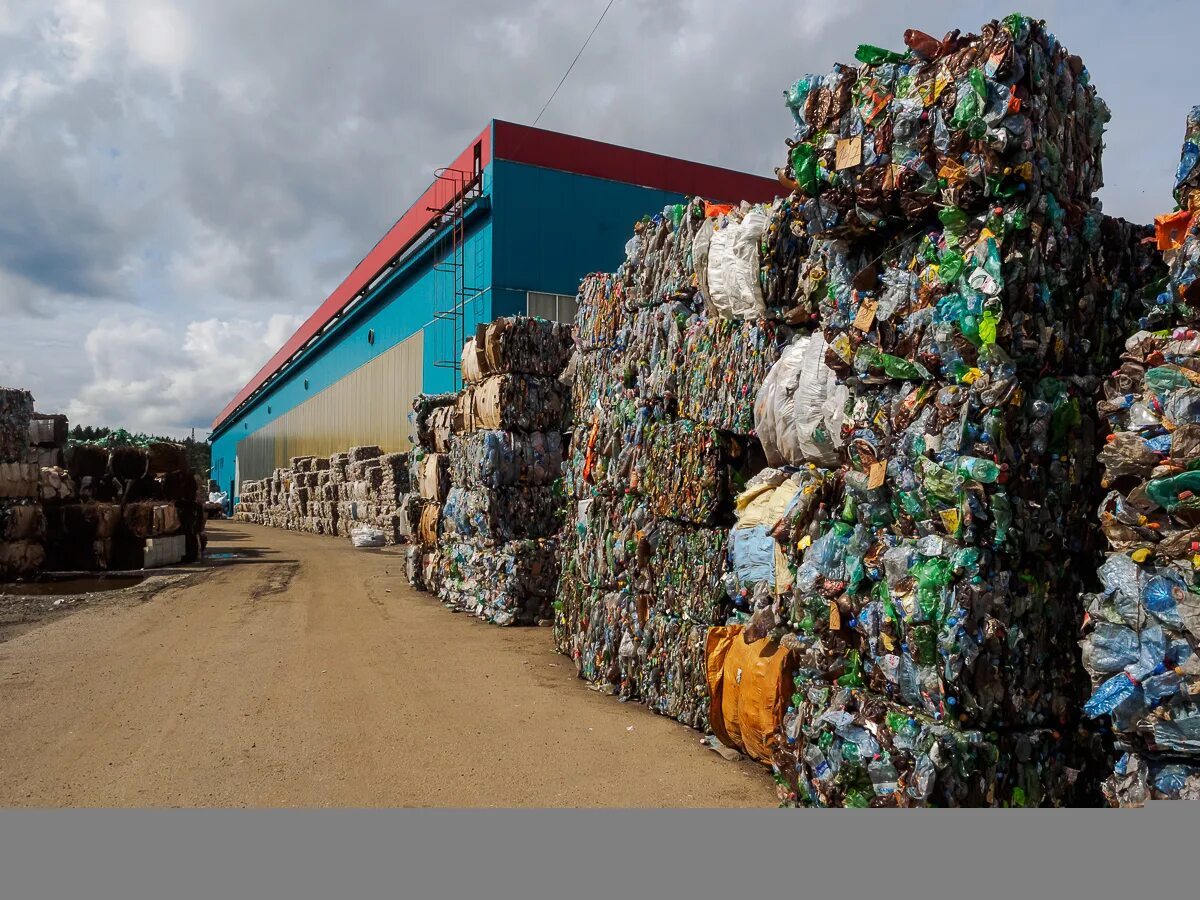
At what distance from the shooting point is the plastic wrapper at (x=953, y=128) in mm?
3367

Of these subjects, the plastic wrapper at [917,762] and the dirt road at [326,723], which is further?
the dirt road at [326,723]

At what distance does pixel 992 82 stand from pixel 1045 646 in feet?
7.48

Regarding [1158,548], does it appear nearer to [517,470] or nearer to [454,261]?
[517,470]

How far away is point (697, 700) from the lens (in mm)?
5496

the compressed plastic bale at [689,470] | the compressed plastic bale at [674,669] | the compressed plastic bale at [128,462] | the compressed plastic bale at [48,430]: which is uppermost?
the compressed plastic bale at [48,430]

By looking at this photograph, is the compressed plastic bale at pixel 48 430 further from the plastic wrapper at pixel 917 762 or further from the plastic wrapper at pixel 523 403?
the plastic wrapper at pixel 917 762

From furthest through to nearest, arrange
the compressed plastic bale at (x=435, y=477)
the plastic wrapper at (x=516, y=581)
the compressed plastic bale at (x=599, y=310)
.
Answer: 1. the compressed plastic bale at (x=435, y=477)
2. the plastic wrapper at (x=516, y=581)
3. the compressed plastic bale at (x=599, y=310)

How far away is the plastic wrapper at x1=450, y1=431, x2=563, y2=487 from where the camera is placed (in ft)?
31.4

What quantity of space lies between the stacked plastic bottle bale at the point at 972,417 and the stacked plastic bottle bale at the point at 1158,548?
339mm

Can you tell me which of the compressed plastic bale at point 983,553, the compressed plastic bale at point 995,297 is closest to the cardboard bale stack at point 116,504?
the compressed plastic bale at point 995,297

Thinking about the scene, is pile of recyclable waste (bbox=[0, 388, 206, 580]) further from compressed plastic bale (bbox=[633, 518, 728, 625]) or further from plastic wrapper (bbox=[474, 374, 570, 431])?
compressed plastic bale (bbox=[633, 518, 728, 625])

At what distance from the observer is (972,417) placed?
133 inches

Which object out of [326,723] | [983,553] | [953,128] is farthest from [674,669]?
[953,128]

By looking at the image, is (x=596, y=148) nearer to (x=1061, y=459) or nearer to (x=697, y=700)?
(x=697, y=700)
